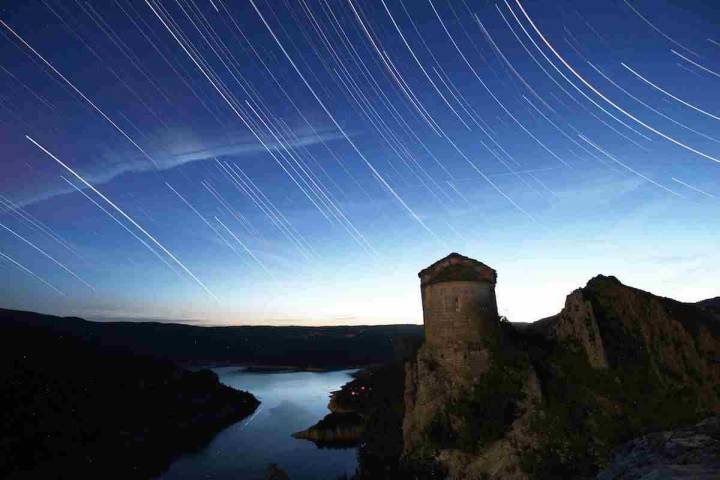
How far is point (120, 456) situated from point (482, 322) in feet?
183

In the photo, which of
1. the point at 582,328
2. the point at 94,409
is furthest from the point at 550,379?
the point at 94,409

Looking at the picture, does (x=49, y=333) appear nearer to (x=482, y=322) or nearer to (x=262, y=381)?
(x=262, y=381)

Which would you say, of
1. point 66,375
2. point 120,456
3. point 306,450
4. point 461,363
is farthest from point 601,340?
point 66,375

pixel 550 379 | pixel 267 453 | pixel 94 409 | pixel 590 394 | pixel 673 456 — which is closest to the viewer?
pixel 673 456

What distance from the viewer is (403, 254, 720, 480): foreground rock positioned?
2203 cm

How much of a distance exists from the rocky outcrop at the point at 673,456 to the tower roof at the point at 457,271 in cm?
2304

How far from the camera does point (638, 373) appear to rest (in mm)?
23266

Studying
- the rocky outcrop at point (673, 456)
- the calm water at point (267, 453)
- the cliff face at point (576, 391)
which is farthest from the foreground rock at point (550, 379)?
the calm water at point (267, 453)

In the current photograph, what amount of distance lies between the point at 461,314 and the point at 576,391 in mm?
7720

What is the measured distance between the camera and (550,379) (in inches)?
996

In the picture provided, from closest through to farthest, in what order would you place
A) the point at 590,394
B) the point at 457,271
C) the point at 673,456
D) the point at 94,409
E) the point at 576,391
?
the point at 673,456 < the point at 590,394 < the point at 576,391 < the point at 457,271 < the point at 94,409

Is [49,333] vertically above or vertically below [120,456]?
above

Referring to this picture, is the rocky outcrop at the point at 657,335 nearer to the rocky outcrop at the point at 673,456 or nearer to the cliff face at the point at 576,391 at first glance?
the cliff face at the point at 576,391

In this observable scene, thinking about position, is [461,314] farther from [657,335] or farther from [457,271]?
[657,335]
